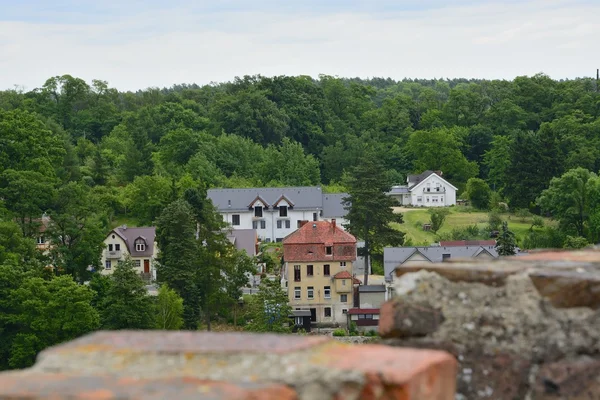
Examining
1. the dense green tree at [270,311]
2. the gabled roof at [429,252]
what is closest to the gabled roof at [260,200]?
the gabled roof at [429,252]

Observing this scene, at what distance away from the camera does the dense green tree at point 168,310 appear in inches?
1359

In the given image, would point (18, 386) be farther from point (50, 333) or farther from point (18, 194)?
point (18, 194)

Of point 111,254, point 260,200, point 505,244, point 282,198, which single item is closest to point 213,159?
point 260,200

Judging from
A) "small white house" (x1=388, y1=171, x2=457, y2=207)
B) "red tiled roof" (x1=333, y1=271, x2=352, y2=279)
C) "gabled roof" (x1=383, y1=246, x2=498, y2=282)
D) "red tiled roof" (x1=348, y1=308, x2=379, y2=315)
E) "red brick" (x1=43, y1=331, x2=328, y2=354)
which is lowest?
"red tiled roof" (x1=348, y1=308, x2=379, y2=315)

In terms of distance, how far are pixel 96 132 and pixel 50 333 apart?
64559 mm

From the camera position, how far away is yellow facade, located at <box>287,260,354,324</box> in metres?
43.9

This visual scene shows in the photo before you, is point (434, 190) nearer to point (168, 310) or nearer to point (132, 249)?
point (132, 249)

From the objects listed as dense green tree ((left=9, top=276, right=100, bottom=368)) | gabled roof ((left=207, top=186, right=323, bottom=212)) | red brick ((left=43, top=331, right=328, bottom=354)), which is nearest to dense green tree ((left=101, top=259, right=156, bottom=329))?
dense green tree ((left=9, top=276, right=100, bottom=368))

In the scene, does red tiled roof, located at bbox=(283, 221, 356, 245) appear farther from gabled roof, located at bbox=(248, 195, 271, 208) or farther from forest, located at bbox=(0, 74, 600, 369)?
gabled roof, located at bbox=(248, 195, 271, 208)

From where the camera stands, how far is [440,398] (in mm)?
3275

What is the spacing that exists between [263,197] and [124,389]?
60725mm

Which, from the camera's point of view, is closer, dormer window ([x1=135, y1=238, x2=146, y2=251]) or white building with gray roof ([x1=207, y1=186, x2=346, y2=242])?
dormer window ([x1=135, y1=238, x2=146, y2=251])

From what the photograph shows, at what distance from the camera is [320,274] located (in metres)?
44.4

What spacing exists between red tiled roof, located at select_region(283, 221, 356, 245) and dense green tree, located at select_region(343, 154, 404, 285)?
460cm
